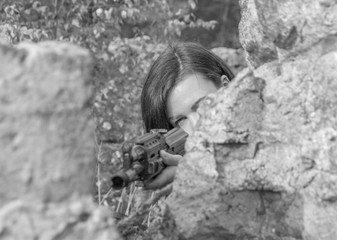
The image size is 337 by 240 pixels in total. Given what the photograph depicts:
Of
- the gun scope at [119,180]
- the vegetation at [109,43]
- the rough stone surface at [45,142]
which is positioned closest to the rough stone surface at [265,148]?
the gun scope at [119,180]

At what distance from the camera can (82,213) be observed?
136cm

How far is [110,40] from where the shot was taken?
5.06 m

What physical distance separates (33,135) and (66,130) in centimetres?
6

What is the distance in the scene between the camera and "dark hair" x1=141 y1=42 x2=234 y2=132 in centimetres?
305

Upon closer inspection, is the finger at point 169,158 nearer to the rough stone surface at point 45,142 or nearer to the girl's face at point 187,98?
the girl's face at point 187,98

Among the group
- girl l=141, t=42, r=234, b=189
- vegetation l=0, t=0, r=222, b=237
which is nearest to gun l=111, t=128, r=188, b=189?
girl l=141, t=42, r=234, b=189

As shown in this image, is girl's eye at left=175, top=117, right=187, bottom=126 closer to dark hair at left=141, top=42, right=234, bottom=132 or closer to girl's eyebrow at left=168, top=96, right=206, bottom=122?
girl's eyebrow at left=168, top=96, right=206, bottom=122

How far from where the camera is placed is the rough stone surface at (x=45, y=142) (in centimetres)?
131

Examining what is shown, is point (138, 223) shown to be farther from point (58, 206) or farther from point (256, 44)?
point (58, 206)

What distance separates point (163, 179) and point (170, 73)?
1.03 meters

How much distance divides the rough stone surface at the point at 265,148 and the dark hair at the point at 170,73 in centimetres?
111

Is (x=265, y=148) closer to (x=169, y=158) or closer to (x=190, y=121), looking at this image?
(x=169, y=158)

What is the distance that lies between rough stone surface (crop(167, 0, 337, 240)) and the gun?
143mm

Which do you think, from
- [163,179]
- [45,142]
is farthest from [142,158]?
[45,142]
